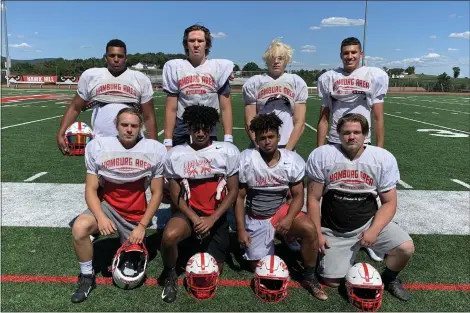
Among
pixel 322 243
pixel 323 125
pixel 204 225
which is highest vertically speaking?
pixel 323 125

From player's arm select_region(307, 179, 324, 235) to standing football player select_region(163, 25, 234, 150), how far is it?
0.87 metres

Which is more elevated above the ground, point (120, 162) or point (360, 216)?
point (120, 162)

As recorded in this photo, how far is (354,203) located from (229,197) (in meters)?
0.97

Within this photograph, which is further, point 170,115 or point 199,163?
point 170,115

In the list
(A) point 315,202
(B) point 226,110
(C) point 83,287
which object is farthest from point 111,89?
(A) point 315,202

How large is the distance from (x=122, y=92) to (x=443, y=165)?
5.83 metres

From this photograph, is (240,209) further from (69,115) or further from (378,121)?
(69,115)

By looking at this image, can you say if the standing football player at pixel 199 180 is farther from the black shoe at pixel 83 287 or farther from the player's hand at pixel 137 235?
the black shoe at pixel 83 287

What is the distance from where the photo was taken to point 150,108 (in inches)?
140

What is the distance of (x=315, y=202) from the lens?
10.0 feet

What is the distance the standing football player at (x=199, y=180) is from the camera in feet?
9.78

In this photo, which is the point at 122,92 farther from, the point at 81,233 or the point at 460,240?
the point at 460,240

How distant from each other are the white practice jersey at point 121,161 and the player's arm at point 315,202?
1193 millimetres

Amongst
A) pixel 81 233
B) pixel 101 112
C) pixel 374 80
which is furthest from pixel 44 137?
pixel 374 80
